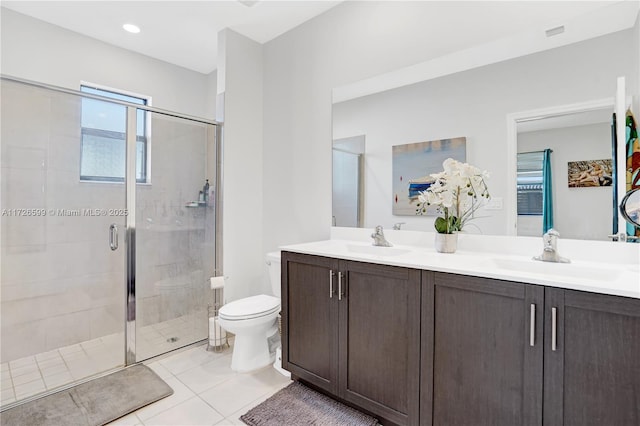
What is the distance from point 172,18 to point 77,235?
1.89m

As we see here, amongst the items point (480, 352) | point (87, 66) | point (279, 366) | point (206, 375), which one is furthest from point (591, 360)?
point (87, 66)

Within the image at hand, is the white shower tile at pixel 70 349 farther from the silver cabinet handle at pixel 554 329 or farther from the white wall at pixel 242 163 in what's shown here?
the silver cabinet handle at pixel 554 329

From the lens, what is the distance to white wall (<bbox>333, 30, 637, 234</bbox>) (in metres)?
1.56

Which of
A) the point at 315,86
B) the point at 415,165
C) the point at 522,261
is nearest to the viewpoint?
the point at 522,261

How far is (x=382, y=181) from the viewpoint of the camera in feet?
7.52

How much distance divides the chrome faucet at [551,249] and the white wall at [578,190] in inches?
5.1

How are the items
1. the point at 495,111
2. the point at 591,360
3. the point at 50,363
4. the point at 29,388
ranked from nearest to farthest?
the point at 591,360
the point at 495,111
the point at 29,388
the point at 50,363

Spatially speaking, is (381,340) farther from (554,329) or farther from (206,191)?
(206,191)

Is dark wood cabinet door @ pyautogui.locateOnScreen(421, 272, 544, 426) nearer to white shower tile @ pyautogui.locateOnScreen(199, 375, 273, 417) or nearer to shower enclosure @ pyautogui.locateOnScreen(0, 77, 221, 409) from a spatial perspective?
white shower tile @ pyautogui.locateOnScreen(199, 375, 273, 417)

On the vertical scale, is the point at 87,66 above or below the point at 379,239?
above

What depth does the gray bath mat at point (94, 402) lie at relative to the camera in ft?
5.71

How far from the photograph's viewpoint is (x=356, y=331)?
172 cm

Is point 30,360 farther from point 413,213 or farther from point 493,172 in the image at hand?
point 493,172

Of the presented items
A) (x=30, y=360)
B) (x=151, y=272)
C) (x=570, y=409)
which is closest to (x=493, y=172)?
(x=570, y=409)
